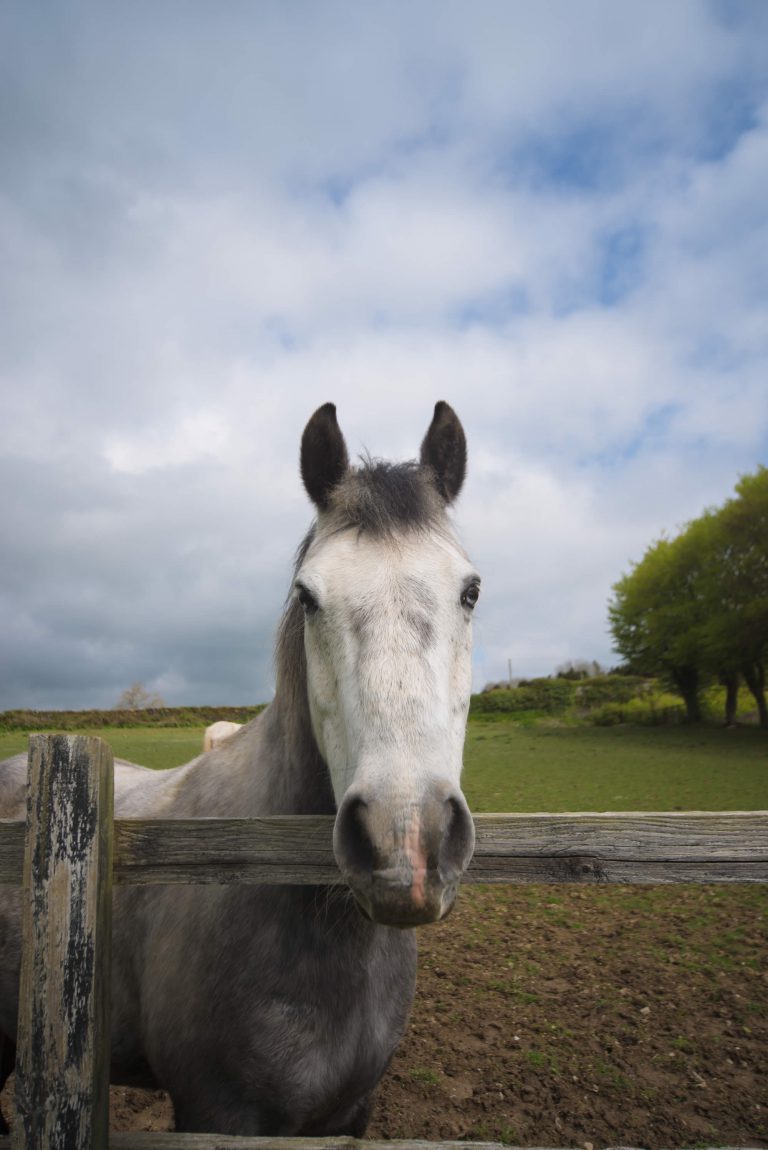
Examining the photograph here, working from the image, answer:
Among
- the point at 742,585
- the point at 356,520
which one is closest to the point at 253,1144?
the point at 356,520

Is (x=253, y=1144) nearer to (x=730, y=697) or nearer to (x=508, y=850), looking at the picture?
(x=508, y=850)

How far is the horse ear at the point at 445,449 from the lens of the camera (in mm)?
2902

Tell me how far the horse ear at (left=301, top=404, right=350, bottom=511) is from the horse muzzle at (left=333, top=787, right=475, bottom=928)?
1417 millimetres

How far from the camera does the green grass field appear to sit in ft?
45.4

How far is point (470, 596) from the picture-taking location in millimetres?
2428

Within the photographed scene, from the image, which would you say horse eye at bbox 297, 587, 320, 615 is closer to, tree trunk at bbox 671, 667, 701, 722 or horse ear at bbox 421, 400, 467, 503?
horse ear at bbox 421, 400, 467, 503

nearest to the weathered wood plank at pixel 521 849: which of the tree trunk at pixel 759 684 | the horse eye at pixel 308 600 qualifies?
the horse eye at pixel 308 600

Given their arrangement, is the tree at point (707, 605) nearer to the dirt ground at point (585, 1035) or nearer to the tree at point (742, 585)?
the tree at point (742, 585)

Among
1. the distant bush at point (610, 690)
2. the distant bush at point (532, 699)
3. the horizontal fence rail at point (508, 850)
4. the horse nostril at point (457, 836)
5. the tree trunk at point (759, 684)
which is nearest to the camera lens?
the horse nostril at point (457, 836)

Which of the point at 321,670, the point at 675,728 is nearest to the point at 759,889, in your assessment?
the point at 321,670

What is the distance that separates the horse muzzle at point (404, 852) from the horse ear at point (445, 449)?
5.13 feet

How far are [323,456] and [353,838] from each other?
1.58 metres

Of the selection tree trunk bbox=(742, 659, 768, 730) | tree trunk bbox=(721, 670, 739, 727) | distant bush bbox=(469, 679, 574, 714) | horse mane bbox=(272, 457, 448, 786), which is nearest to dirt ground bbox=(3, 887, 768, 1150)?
horse mane bbox=(272, 457, 448, 786)

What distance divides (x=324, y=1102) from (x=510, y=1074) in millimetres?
2691
